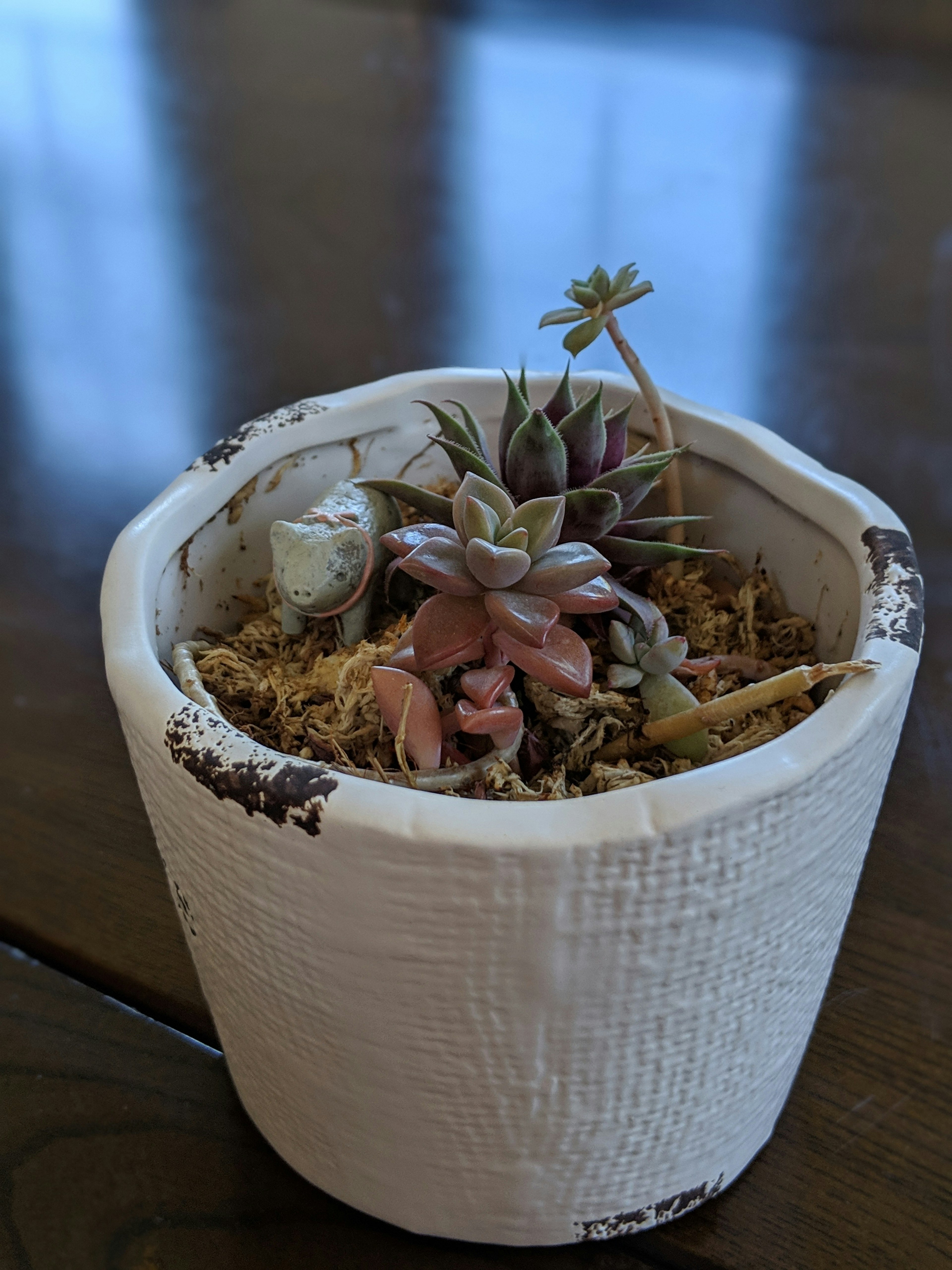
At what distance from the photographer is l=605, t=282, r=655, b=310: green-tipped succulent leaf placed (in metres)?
0.53

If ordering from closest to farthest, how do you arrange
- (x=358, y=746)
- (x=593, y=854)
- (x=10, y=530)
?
1. (x=593, y=854)
2. (x=358, y=746)
3. (x=10, y=530)

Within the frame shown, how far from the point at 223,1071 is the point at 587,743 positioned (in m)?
0.29

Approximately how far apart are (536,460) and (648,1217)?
1.16ft

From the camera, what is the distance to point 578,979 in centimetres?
40

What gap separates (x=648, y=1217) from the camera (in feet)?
1.72

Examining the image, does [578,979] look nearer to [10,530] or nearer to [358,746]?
[358,746]

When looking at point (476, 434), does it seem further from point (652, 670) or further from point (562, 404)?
point (652, 670)

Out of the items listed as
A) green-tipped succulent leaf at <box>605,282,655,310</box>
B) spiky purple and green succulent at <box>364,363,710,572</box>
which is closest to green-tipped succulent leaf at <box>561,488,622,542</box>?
spiky purple and green succulent at <box>364,363,710,572</box>

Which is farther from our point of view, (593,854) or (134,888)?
(134,888)

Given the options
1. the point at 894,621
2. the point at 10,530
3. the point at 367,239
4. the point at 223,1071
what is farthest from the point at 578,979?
the point at 367,239

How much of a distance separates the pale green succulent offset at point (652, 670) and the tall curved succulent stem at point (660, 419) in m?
0.08

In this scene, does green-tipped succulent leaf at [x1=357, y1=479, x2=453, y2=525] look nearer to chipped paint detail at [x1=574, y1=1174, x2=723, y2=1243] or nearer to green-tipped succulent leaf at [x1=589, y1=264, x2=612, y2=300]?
green-tipped succulent leaf at [x1=589, y1=264, x2=612, y2=300]

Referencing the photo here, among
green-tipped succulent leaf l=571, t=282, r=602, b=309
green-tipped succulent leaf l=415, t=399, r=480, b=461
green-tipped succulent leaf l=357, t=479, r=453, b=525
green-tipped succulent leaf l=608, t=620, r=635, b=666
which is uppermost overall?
green-tipped succulent leaf l=571, t=282, r=602, b=309

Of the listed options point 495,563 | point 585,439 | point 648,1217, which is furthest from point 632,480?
point 648,1217
